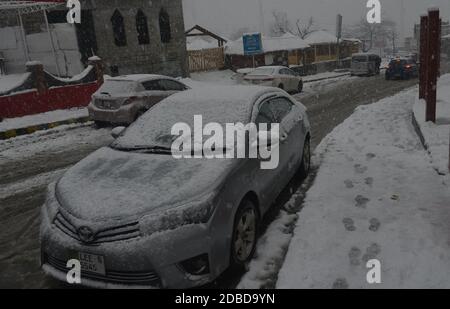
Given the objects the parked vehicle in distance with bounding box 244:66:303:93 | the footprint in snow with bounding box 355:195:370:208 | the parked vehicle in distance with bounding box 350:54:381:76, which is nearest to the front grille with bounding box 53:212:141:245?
the footprint in snow with bounding box 355:195:370:208

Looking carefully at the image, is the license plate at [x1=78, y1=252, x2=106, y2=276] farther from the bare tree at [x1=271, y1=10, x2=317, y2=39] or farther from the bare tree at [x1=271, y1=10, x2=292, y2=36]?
the bare tree at [x1=271, y1=10, x2=292, y2=36]

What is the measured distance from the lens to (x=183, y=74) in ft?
88.1

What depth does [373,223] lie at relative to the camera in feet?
16.7

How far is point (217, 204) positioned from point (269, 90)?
2.78 meters

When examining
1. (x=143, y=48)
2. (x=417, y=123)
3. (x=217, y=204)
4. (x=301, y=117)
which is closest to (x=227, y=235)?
(x=217, y=204)

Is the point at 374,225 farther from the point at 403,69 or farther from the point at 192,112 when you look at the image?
the point at 403,69

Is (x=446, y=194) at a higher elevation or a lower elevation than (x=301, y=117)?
lower

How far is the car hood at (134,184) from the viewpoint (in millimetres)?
3668

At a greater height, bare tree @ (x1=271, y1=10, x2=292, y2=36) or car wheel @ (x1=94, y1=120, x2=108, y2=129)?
bare tree @ (x1=271, y1=10, x2=292, y2=36)

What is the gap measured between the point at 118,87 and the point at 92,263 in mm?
8991

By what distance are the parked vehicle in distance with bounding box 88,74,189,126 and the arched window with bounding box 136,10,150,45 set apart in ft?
43.5

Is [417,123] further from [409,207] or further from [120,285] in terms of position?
[120,285]

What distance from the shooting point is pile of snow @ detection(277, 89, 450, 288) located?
404 centimetres

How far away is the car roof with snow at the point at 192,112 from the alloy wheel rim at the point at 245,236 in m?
1.18
